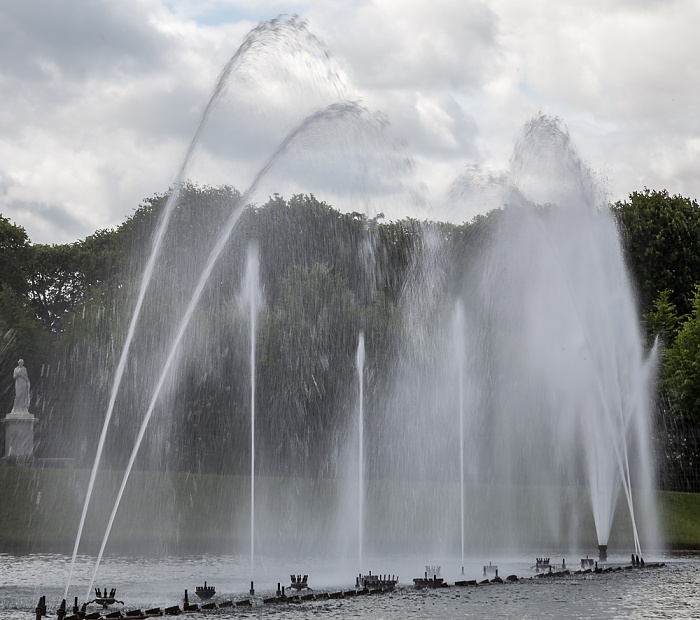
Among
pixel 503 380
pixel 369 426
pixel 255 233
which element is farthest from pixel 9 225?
pixel 503 380

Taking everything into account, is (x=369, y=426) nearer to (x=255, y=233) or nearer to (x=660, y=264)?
(x=255, y=233)

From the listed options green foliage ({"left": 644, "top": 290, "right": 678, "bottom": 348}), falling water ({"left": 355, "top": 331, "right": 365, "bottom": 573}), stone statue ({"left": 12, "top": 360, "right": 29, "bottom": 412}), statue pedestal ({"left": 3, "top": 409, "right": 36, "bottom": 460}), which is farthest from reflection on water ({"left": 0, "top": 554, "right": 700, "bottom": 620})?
green foliage ({"left": 644, "top": 290, "right": 678, "bottom": 348})

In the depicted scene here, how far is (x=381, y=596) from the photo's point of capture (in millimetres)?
28547

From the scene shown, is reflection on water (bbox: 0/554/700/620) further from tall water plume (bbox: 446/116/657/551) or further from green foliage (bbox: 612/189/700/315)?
green foliage (bbox: 612/189/700/315)

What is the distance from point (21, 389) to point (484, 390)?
87.4 ft

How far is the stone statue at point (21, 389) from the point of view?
61.7 m

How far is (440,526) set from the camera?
169 ft

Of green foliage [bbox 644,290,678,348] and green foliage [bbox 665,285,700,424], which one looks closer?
green foliage [bbox 665,285,700,424]

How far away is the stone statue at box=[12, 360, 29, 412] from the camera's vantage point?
202 ft

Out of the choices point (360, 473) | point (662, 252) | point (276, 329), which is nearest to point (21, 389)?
point (276, 329)

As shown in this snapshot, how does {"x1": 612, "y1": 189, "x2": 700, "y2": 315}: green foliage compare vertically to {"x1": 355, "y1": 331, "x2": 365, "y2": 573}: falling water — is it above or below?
above

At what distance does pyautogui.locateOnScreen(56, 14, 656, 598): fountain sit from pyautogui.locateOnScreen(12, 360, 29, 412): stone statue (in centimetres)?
548

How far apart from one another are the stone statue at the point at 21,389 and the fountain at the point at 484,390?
5482 millimetres

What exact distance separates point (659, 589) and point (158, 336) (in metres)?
38.0
